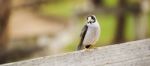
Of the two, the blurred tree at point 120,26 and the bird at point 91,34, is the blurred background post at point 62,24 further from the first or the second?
the bird at point 91,34

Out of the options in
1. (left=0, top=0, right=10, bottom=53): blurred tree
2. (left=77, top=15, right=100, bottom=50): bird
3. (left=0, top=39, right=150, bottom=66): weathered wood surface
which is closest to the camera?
(left=0, top=39, right=150, bottom=66): weathered wood surface

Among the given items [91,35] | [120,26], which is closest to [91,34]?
[91,35]

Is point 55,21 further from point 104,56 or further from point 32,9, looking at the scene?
point 104,56

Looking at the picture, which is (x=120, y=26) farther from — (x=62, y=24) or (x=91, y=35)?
(x=91, y=35)

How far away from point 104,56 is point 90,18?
1.87 ft

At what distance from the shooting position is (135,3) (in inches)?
120

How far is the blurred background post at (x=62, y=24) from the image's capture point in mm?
2797

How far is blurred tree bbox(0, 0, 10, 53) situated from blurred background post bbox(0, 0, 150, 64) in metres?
0.06

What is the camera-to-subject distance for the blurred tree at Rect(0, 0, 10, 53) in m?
2.60

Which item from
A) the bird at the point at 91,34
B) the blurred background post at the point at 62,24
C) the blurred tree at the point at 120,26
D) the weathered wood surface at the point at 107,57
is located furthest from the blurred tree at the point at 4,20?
the weathered wood surface at the point at 107,57

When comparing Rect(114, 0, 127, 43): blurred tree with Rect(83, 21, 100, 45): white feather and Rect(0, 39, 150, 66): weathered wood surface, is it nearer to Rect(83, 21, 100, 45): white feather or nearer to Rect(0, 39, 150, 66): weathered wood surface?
Rect(83, 21, 100, 45): white feather

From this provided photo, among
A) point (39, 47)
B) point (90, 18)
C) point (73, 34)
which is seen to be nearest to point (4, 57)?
point (39, 47)

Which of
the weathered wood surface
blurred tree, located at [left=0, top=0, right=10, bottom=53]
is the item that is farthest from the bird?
blurred tree, located at [left=0, top=0, right=10, bottom=53]

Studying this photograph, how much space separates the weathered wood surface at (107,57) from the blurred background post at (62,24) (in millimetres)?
1431
